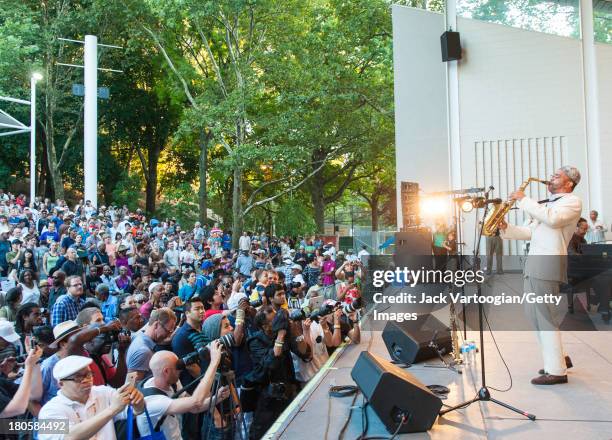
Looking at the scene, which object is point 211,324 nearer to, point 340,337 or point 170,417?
point 170,417

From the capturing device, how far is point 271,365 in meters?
5.12

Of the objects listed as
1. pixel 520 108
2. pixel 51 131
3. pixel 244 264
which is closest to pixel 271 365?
pixel 244 264

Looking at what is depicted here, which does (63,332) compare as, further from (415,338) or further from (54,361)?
(415,338)

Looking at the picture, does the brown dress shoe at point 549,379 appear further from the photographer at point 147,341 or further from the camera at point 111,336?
the camera at point 111,336

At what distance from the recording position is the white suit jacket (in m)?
4.55

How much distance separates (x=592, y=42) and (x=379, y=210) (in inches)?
1215

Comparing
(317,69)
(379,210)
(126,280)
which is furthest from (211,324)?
(379,210)

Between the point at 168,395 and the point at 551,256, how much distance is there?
9.98 ft

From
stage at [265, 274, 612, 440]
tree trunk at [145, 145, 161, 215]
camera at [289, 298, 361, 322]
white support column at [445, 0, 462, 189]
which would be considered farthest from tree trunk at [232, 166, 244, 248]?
stage at [265, 274, 612, 440]

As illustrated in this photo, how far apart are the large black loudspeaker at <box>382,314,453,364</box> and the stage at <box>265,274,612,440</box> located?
140 millimetres

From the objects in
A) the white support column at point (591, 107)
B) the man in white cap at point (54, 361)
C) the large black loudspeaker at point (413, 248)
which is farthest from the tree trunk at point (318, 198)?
the man in white cap at point (54, 361)

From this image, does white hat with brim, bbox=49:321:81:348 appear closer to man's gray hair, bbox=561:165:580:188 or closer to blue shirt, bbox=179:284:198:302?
man's gray hair, bbox=561:165:580:188

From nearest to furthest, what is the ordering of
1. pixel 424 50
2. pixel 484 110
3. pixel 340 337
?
pixel 340 337 < pixel 484 110 < pixel 424 50

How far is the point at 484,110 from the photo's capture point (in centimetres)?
1395
